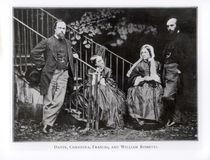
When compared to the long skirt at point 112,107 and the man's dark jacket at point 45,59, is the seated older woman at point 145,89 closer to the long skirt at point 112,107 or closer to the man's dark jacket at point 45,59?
the long skirt at point 112,107

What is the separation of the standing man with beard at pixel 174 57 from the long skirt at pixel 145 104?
2 centimetres

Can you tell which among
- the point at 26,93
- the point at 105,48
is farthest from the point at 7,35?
the point at 105,48

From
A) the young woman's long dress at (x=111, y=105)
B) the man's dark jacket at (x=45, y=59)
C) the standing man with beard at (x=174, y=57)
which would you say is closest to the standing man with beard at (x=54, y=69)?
the man's dark jacket at (x=45, y=59)

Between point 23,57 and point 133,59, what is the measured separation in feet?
1.09

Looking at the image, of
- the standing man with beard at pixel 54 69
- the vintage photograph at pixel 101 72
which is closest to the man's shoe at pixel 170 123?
the vintage photograph at pixel 101 72

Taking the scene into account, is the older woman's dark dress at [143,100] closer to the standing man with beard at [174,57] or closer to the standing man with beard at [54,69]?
the standing man with beard at [174,57]

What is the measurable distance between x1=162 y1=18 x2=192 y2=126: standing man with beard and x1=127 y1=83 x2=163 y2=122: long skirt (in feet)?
0.07

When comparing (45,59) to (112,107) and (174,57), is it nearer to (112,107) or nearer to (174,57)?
(112,107)

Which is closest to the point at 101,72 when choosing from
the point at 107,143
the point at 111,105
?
the point at 111,105

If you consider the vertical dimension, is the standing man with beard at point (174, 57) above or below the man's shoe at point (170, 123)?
above

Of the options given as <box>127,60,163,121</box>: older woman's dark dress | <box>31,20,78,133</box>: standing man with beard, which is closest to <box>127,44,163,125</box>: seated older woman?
<box>127,60,163,121</box>: older woman's dark dress

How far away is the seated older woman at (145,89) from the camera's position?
1.04 meters

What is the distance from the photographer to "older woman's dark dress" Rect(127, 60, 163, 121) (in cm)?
104

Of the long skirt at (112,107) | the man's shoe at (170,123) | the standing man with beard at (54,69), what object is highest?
the standing man with beard at (54,69)
